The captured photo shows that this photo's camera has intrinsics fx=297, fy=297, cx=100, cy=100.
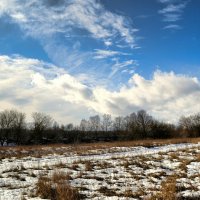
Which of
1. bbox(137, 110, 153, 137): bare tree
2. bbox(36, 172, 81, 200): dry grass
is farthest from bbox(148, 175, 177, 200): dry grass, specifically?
bbox(137, 110, 153, 137): bare tree

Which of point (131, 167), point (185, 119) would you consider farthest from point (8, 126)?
point (131, 167)

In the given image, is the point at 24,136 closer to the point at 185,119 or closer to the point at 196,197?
the point at 185,119

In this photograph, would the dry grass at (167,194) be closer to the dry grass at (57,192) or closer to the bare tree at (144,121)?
the dry grass at (57,192)

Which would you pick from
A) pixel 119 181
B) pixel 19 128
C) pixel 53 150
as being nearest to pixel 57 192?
pixel 119 181

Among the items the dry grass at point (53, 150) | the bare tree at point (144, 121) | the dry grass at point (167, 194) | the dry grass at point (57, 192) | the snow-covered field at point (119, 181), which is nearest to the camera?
the dry grass at point (167, 194)

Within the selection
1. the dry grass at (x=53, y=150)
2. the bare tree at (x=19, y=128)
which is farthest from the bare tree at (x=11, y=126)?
the dry grass at (x=53, y=150)

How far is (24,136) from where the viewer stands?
83562 mm

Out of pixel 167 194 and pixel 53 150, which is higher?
pixel 53 150

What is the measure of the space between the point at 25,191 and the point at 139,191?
341cm

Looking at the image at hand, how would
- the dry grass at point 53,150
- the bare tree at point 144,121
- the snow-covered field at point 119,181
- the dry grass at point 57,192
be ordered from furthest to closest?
the bare tree at point 144,121, the dry grass at point 53,150, the snow-covered field at point 119,181, the dry grass at point 57,192

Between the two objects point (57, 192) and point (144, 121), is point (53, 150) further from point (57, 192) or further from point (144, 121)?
point (144, 121)

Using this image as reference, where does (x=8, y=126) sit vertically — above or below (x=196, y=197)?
above

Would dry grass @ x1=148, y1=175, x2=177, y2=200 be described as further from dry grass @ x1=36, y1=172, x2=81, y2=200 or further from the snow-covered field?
dry grass @ x1=36, y1=172, x2=81, y2=200

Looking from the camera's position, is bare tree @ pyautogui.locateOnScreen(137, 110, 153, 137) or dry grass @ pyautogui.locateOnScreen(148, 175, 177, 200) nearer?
dry grass @ pyautogui.locateOnScreen(148, 175, 177, 200)
